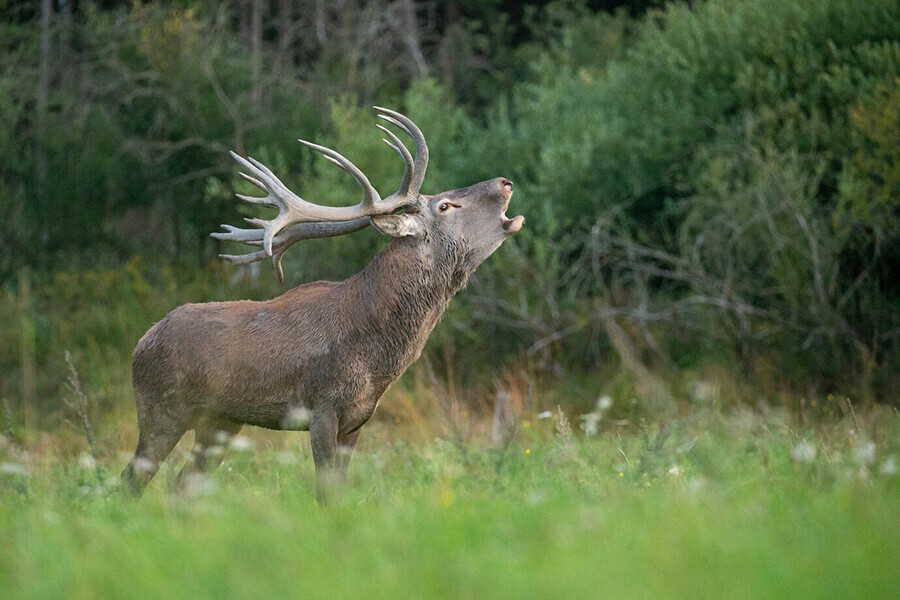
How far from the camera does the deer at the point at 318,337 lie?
604 centimetres

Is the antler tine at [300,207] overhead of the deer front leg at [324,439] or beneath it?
overhead

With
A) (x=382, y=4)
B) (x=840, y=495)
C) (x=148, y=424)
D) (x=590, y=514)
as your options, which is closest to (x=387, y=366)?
(x=148, y=424)

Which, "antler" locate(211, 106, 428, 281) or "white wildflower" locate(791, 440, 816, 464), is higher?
"antler" locate(211, 106, 428, 281)

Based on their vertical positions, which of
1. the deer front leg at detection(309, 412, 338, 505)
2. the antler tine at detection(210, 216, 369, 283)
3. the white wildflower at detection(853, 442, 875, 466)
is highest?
the antler tine at detection(210, 216, 369, 283)

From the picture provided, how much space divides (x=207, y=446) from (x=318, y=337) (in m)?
1.04

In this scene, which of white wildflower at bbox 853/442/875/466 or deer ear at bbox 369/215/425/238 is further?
deer ear at bbox 369/215/425/238

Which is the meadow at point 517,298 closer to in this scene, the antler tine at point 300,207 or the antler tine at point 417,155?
the antler tine at point 300,207

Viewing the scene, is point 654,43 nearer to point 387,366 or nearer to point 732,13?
point 732,13

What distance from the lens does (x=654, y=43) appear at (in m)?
17.5

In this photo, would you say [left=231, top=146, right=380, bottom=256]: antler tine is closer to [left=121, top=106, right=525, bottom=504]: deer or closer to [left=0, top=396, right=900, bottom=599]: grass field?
[left=121, top=106, right=525, bottom=504]: deer

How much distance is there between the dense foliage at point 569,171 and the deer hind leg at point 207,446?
6.26m

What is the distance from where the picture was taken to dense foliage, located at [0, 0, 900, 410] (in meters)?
12.8

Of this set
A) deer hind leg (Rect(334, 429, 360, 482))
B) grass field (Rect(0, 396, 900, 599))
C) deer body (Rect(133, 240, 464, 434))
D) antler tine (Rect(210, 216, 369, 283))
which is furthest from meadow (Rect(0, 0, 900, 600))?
antler tine (Rect(210, 216, 369, 283))

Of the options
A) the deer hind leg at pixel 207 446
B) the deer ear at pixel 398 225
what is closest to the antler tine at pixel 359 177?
the deer ear at pixel 398 225
